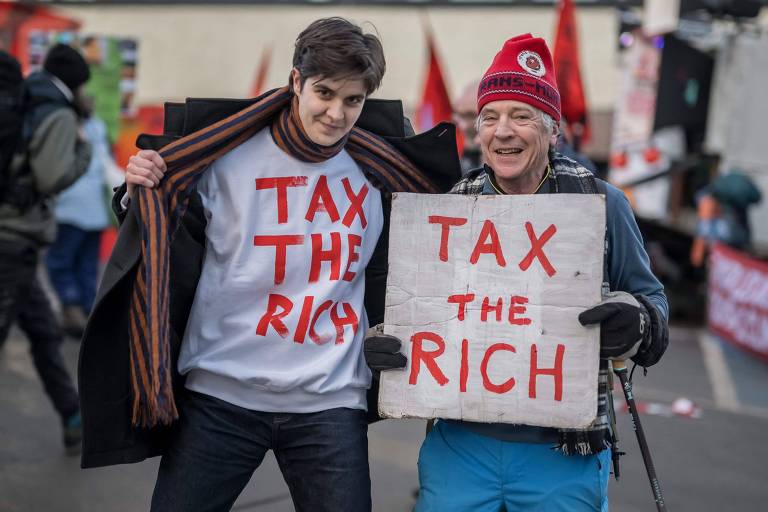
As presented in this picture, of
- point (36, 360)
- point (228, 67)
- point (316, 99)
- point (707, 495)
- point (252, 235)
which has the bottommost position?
point (707, 495)

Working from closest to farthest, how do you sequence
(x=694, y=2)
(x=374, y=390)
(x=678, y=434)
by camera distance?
(x=374, y=390)
(x=678, y=434)
(x=694, y=2)

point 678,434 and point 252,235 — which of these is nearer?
point 252,235

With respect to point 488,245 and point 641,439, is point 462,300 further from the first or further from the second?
point 641,439

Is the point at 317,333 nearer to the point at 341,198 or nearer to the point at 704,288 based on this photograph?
the point at 341,198

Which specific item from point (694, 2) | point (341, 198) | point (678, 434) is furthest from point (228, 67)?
point (341, 198)

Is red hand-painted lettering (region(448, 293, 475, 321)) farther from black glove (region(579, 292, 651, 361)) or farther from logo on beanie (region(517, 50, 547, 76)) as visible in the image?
logo on beanie (region(517, 50, 547, 76))

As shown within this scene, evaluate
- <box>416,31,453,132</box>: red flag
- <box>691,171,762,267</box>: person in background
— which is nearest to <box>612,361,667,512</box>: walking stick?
<box>416,31,453,132</box>: red flag

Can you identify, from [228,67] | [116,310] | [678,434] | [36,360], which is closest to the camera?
[116,310]

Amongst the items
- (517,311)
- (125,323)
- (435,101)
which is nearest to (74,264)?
(435,101)

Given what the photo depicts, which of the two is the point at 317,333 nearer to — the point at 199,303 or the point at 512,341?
the point at 199,303

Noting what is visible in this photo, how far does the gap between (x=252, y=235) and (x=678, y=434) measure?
14.6 ft

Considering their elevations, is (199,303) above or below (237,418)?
above

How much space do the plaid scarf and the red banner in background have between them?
656cm

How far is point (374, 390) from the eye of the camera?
295 centimetres
